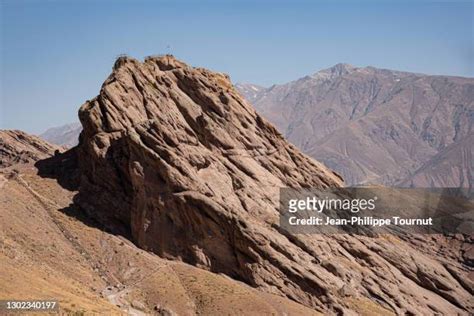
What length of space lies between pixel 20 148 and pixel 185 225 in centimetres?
8901

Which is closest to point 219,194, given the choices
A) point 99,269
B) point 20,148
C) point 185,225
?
point 185,225

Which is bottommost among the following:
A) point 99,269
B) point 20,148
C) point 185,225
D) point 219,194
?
point 99,269

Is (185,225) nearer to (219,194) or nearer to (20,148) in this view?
(219,194)

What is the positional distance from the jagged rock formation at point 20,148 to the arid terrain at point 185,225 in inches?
1709

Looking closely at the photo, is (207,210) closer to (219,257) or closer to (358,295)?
(219,257)

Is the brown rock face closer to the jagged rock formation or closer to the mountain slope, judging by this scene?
the mountain slope

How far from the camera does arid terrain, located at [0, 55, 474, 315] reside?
241 feet

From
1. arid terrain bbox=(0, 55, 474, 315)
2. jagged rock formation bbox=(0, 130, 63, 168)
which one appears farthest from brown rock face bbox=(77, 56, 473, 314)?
jagged rock formation bbox=(0, 130, 63, 168)

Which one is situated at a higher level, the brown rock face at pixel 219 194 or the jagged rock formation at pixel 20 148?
the jagged rock formation at pixel 20 148

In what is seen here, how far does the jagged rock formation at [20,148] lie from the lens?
141113mm

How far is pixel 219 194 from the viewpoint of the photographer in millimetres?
86875

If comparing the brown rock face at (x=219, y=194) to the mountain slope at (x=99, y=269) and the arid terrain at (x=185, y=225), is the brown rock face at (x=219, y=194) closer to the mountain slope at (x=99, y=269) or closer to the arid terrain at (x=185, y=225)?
the arid terrain at (x=185, y=225)

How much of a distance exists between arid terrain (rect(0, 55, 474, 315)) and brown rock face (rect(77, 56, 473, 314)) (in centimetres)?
20

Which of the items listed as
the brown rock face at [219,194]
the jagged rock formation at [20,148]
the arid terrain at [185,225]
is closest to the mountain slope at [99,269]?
the arid terrain at [185,225]
